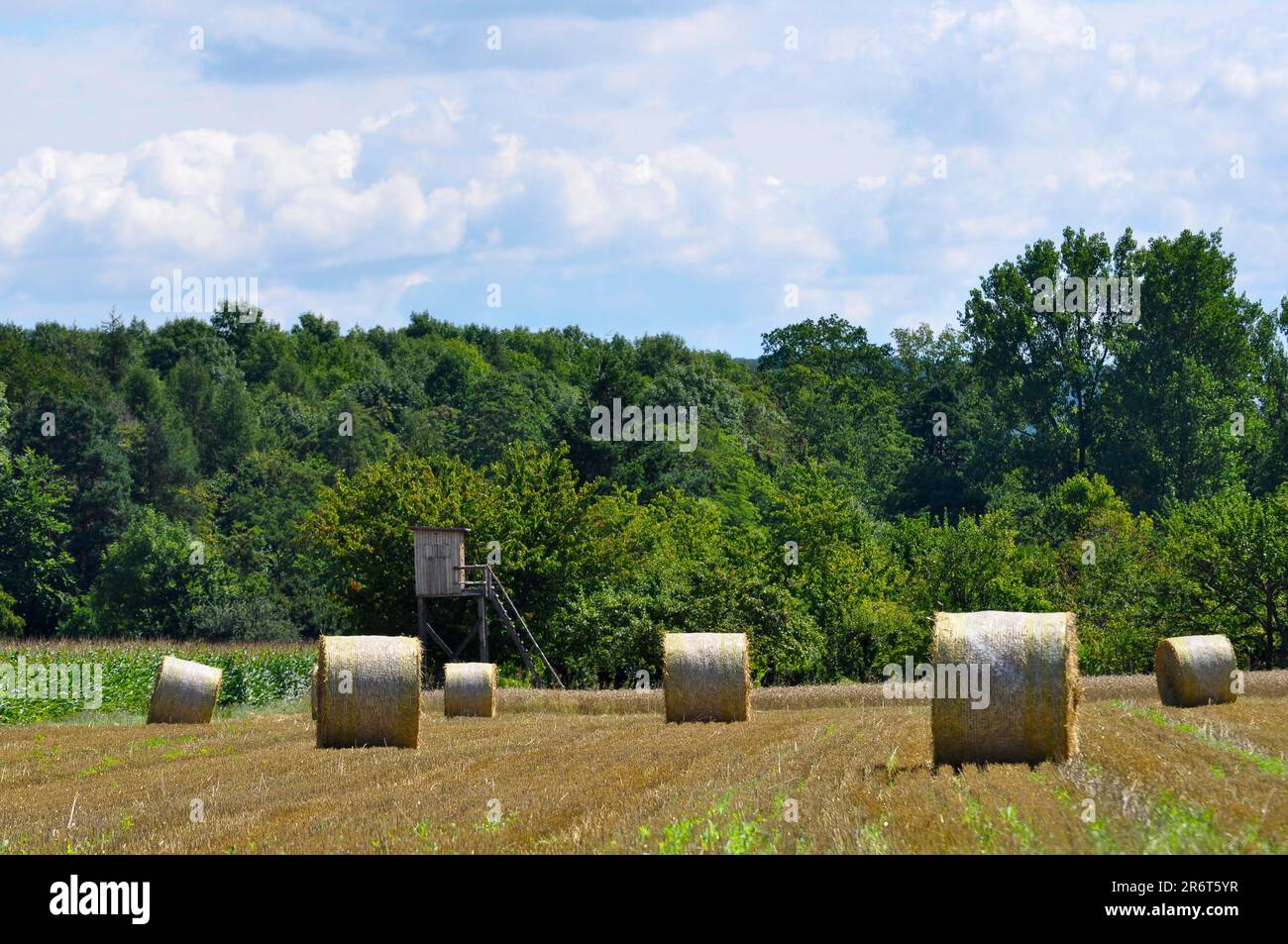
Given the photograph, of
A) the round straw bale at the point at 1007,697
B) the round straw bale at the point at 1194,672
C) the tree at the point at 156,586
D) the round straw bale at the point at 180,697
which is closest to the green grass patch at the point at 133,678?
the round straw bale at the point at 180,697

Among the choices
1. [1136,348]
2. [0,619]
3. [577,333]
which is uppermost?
[577,333]

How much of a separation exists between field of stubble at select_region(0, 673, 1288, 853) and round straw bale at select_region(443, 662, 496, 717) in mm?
5507

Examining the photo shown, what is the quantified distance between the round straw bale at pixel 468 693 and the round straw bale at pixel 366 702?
386 inches

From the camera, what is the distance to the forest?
1961 inches

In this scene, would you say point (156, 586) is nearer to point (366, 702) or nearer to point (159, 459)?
point (159, 459)

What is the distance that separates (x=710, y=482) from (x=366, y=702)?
62.3 meters

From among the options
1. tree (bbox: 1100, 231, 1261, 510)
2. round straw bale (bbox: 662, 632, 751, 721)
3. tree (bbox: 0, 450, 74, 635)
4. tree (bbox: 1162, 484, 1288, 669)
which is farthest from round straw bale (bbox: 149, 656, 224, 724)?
tree (bbox: 1100, 231, 1261, 510)

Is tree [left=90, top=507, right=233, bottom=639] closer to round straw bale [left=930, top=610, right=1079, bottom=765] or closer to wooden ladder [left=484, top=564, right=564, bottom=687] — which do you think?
wooden ladder [left=484, top=564, right=564, bottom=687]

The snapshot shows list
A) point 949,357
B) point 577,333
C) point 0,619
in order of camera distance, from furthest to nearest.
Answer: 1. point 577,333
2. point 949,357
3. point 0,619

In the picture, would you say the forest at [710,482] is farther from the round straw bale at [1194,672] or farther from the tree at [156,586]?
the round straw bale at [1194,672]

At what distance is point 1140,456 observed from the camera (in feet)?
265

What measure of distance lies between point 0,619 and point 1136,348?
6081cm
